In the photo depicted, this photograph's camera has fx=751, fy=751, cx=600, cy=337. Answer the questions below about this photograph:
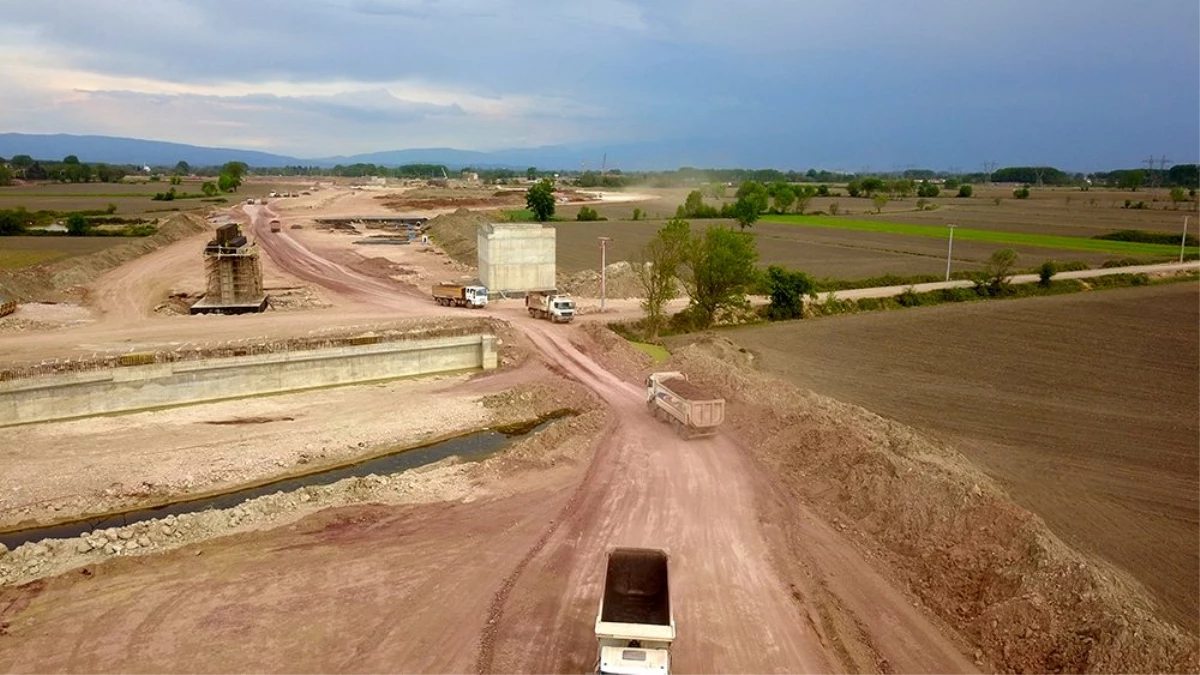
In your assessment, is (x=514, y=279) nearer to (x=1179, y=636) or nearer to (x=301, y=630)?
(x=301, y=630)

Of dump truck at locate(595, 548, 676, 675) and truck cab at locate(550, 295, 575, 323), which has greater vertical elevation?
truck cab at locate(550, 295, 575, 323)

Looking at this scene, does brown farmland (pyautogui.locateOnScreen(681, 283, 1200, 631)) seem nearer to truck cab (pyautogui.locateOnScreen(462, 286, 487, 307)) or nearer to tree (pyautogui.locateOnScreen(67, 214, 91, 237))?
truck cab (pyautogui.locateOnScreen(462, 286, 487, 307))

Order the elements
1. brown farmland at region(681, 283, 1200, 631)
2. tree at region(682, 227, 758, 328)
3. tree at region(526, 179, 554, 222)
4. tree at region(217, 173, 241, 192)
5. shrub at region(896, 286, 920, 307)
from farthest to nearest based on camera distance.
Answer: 1. tree at region(217, 173, 241, 192)
2. tree at region(526, 179, 554, 222)
3. shrub at region(896, 286, 920, 307)
4. tree at region(682, 227, 758, 328)
5. brown farmland at region(681, 283, 1200, 631)

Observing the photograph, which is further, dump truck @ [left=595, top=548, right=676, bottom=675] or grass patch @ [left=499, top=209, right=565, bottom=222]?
grass patch @ [left=499, top=209, right=565, bottom=222]

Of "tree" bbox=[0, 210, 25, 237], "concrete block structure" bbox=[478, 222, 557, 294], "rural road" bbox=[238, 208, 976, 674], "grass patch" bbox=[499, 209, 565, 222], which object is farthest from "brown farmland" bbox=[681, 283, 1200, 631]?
"tree" bbox=[0, 210, 25, 237]

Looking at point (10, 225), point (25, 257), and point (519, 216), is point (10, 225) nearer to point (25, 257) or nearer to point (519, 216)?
point (25, 257)

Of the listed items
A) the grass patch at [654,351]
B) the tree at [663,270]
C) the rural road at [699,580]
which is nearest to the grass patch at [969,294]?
the tree at [663,270]
